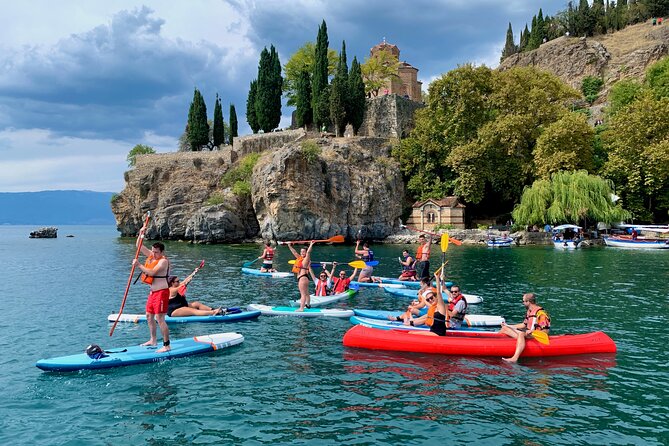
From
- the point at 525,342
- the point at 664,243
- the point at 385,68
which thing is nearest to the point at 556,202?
the point at 664,243

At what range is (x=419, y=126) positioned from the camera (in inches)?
2495

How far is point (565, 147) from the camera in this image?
54.5 meters

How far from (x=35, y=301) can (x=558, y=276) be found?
27.1 metres

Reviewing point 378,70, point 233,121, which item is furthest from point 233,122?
point 378,70

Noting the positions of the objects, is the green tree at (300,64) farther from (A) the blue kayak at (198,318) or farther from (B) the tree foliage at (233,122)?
(A) the blue kayak at (198,318)

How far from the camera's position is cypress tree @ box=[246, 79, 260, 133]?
223 feet

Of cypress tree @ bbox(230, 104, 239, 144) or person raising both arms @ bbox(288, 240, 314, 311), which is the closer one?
person raising both arms @ bbox(288, 240, 314, 311)

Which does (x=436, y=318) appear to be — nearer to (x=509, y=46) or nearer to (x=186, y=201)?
(x=186, y=201)

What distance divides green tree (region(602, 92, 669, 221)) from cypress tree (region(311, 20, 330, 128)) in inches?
1354

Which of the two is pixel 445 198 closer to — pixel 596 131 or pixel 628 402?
pixel 596 131

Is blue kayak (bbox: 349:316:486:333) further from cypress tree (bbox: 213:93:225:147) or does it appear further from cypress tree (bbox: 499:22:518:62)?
cypress tree (bbox: 499:22:518:62)

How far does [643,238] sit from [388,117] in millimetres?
34407

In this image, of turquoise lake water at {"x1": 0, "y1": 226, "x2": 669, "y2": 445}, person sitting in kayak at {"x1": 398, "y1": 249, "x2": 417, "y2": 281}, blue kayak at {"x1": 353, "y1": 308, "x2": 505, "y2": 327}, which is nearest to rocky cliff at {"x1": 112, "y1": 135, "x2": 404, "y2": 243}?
person sitting in kayak at {"x1": 398, "y1": 249, "x2": 417, "y2": 281}

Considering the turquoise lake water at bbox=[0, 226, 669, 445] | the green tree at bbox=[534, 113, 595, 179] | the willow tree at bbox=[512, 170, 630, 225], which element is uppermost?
the green tree at bbox=[534, 113, 595, 179]
